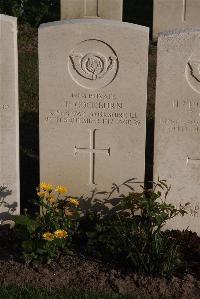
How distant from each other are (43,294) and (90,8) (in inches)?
322

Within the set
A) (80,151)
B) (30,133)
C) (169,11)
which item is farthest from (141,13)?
(80,151)

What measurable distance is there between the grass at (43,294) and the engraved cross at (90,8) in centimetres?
801

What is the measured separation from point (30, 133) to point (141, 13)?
23.3ft

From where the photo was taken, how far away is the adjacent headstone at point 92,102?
506 centimetres

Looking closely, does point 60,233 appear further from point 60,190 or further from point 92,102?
point 92,102

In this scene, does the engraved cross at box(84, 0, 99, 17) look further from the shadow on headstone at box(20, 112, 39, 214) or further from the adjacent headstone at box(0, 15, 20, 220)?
the adjacent headstone at box(0, 15, 20, 220)

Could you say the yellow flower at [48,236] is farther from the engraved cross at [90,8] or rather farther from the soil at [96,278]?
the engraved cross at [90,8]

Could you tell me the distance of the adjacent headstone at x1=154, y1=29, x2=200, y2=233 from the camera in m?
5.02

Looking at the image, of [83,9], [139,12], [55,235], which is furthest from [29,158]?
[139,12]

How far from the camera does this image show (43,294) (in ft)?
14.7

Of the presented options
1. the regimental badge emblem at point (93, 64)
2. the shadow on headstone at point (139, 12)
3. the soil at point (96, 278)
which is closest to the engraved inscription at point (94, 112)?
the regimental badge emblem at point (93, 64)

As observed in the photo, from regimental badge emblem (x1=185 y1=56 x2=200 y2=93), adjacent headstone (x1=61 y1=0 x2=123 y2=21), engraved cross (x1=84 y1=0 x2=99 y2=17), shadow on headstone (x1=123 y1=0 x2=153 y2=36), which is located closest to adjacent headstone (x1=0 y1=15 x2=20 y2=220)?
regimental badge emblem (x1=185 y1=56 x2=200 y2=93)

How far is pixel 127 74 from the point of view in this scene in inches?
202

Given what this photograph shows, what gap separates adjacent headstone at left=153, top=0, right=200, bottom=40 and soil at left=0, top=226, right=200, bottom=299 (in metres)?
7.73
